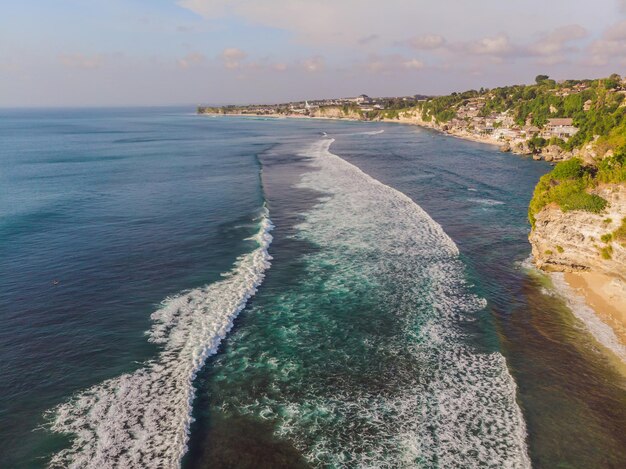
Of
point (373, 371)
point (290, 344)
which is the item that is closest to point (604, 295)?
point (373, 371)

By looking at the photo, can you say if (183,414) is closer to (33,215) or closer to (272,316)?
(272,316)

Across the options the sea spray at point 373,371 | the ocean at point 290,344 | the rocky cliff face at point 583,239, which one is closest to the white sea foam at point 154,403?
the ocean at point 290,344

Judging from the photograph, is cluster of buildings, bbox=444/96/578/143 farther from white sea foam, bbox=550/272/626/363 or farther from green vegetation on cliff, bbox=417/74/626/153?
white sea foam, bbox=550/272/626/363

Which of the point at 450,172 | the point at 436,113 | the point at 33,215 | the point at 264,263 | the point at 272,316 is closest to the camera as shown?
the point at 272,316

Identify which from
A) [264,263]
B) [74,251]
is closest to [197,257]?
[264,263]

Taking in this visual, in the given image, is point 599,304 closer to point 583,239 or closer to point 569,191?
point 583,239

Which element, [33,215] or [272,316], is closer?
[272,316]

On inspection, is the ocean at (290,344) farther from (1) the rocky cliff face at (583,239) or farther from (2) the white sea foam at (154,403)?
A: (1) the rocky cliff face at (583,239)
